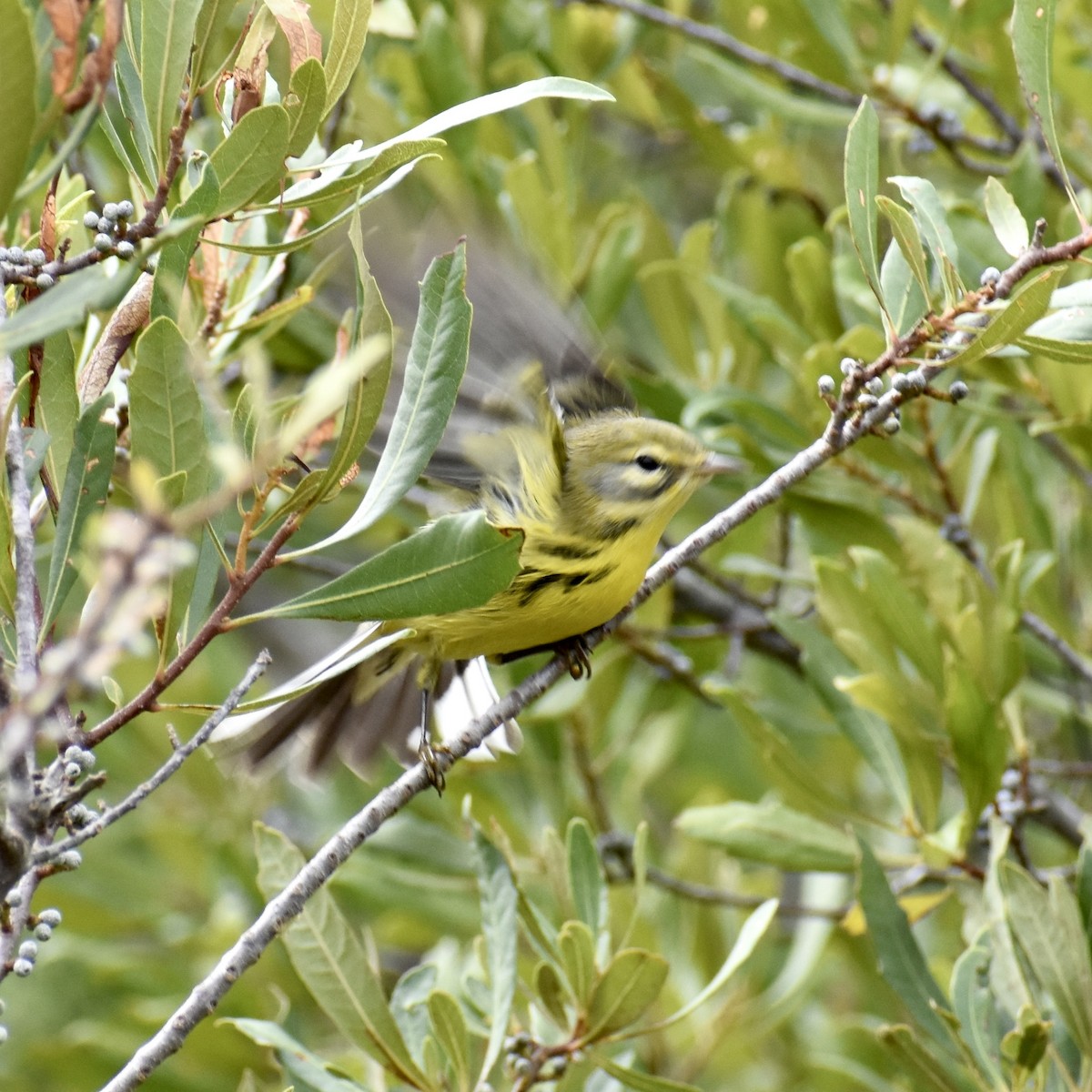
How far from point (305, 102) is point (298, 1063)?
1253 millimetres

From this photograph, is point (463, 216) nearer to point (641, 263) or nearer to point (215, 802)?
point (641, 263)

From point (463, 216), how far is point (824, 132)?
2096 mm

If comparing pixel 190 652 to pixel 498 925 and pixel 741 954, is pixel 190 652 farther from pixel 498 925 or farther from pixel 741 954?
pixel 741 954

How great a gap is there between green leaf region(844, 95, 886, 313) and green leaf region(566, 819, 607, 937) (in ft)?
2.93

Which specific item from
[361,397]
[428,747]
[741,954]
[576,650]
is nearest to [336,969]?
[741,954]

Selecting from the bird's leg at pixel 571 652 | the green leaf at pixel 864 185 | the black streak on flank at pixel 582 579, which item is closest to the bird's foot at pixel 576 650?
the bird's leg at pixel 571 652

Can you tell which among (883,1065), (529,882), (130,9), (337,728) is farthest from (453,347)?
(883,1065)

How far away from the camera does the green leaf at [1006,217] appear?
1.68m

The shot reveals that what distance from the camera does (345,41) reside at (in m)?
1.53

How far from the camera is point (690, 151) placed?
440cm

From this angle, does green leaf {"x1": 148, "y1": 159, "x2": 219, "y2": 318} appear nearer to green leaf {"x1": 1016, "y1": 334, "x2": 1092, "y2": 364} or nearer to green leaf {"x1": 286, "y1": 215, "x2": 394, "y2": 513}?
green leaf {"x1": 286, "y1": 215, "x2": 394, "y2": 513}

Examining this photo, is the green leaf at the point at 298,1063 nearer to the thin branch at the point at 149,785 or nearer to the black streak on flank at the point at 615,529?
the thin branch at the point at 149,785

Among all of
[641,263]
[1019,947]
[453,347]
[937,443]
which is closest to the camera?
[453,347]

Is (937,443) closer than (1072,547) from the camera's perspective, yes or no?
Yes
